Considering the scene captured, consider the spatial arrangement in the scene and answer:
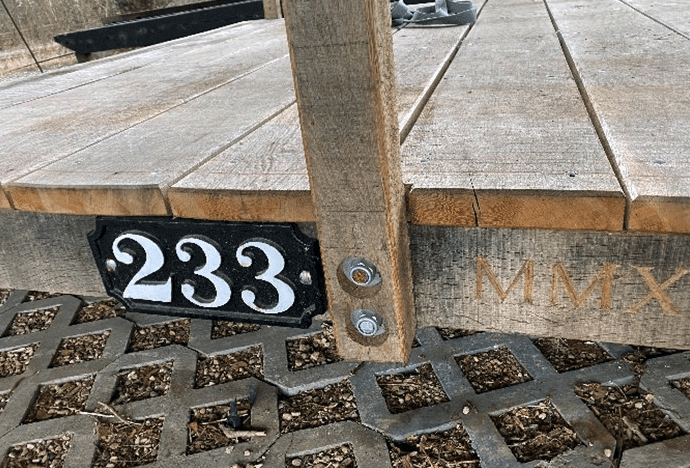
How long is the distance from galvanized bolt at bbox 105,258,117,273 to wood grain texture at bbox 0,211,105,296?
78 mm

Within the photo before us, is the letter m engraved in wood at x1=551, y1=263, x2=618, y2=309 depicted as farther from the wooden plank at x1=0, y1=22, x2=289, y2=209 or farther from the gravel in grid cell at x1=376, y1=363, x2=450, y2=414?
the wooden plank at x1=0, y1=22, x2=289, y2=209

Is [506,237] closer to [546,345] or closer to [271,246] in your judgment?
[271,246]

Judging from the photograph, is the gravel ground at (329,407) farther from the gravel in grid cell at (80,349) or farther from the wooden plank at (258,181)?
the wooden plank at (258,181)

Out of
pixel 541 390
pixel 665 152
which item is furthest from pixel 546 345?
pixel 665 152

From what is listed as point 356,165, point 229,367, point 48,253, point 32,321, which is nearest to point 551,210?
point 356,165

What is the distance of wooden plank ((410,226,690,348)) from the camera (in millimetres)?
816

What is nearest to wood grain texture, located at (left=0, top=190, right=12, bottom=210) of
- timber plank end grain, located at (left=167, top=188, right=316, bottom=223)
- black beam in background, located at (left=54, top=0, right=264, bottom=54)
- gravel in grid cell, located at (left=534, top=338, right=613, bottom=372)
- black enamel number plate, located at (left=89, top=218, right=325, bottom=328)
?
black enamel number plate, located at (left=89, top=218, right=325, bottom=328)

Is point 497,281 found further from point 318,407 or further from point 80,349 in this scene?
point 80,349

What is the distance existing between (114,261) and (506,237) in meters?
0.66

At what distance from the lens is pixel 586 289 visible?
2.82ft

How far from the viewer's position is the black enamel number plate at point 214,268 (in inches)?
37.5

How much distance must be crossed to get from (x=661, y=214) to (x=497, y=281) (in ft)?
0.79

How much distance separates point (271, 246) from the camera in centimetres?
95

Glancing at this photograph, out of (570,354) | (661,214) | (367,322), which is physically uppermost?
(661,214)
